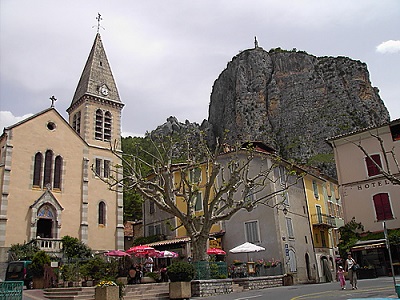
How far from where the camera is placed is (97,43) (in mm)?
41844

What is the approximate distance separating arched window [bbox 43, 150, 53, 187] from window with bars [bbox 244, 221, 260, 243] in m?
16.0

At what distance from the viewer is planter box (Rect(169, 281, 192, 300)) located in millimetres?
16812

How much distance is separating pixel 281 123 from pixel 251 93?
1021cm

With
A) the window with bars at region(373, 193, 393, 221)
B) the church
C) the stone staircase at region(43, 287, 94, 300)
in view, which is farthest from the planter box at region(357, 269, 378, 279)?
the church

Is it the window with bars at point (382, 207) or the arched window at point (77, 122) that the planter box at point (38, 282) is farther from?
the window with bars at point (382, 207)

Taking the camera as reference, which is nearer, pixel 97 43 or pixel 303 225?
pixel 303 225

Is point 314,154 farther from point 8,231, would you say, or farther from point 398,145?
point 8,231

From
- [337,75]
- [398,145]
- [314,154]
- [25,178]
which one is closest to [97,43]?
[25,178]

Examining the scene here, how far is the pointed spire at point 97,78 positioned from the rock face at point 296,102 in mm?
36988

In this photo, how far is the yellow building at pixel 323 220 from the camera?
3591cm

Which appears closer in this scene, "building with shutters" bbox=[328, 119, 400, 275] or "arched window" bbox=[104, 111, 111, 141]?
"building with shutters" bbox=[328, 119, 400, 275]

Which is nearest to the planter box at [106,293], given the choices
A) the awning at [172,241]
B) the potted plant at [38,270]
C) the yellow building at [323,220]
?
the potted plant at [38,270]

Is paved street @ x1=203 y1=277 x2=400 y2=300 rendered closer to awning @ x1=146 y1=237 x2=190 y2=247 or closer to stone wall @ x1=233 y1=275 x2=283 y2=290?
stone wall @ x1=233 y1=275 x2=283 y2=290

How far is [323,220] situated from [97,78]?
25705 millimetres
